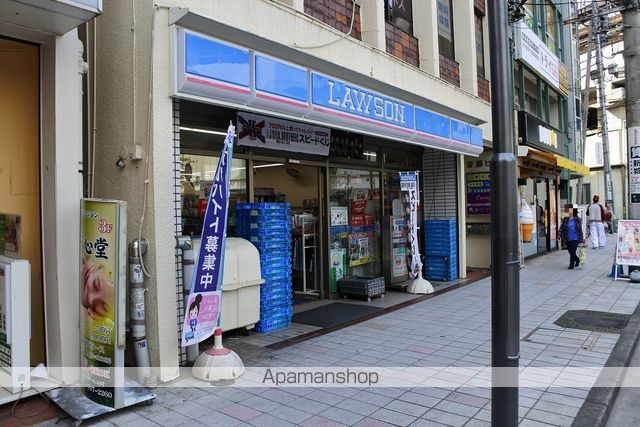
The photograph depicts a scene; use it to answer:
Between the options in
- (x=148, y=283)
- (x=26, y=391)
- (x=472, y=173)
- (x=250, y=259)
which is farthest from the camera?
(x=472, y=173)

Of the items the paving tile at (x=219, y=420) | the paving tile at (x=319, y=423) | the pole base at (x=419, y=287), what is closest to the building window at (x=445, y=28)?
the pole base at (x=419, y=287)

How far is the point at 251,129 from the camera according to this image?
695cm

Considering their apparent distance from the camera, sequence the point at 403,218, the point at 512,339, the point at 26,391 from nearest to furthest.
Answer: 1. the point at 512,339
2. the point at 26,391
3. the point at 403,218

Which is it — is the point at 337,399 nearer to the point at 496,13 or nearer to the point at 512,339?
the point at 512,339

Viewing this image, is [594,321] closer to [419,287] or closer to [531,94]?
[419,287]

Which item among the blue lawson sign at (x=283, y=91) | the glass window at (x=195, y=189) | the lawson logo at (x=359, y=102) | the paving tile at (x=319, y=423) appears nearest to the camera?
the paving tile at (x=319, y=423)

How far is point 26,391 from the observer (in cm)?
422

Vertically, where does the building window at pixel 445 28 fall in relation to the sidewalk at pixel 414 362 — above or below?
above

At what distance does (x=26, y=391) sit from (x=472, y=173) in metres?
11.2

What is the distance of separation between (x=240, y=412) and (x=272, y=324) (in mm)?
2606

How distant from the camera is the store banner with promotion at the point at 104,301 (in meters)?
3.93

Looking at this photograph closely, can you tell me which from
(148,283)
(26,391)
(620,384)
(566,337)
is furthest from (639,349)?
(26,391)

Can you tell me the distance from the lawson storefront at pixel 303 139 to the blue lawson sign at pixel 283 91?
13mm

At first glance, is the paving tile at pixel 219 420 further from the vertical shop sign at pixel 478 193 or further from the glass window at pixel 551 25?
the glass window at pixel 551 25
